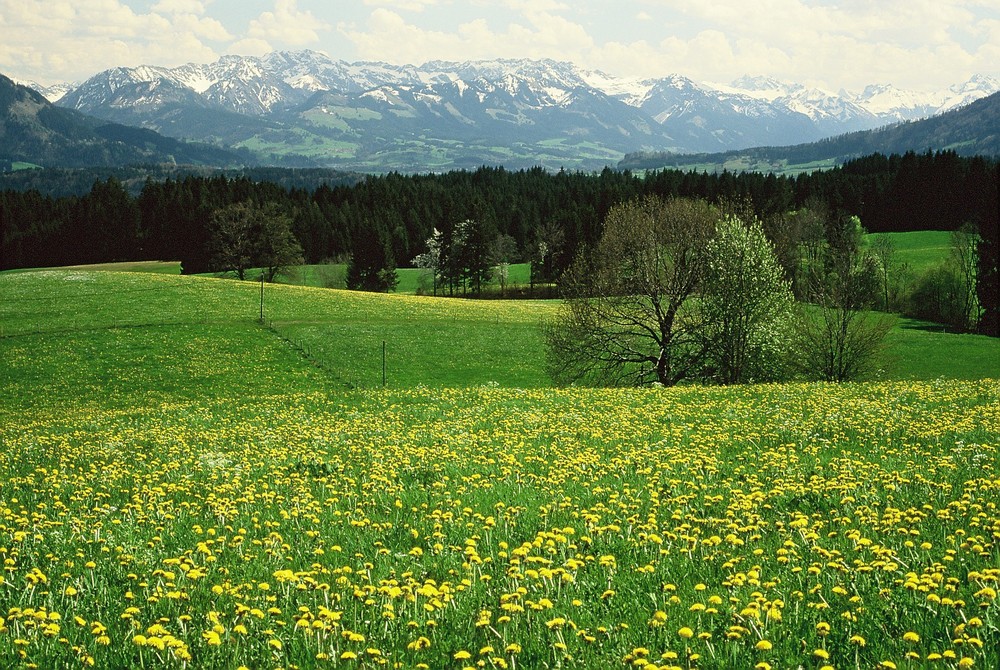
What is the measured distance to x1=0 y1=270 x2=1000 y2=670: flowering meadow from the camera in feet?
17.9

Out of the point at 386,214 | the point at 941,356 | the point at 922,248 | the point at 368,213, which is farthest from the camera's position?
the point at 386,214

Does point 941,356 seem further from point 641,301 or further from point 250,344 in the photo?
point 250,344

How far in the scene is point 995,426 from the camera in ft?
47.1

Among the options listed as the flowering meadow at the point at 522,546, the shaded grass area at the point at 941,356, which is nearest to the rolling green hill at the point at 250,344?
the shaded grass area at the point at 941,356

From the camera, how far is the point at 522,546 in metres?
7.41

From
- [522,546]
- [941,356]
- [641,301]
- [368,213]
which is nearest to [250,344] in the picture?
[641,301]

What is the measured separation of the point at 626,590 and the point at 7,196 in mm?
183254

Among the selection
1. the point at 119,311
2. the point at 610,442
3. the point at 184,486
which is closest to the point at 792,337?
the point at 610,442

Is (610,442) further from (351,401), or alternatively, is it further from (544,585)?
(351,401)

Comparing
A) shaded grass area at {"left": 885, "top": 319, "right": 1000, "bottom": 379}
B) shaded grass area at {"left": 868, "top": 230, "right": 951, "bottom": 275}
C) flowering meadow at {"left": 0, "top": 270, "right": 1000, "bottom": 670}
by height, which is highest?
shaded grass area at {"left": 868, "top": 230, "right": 951, "bottom": 275}

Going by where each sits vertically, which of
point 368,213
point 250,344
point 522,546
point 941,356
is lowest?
point 941,356

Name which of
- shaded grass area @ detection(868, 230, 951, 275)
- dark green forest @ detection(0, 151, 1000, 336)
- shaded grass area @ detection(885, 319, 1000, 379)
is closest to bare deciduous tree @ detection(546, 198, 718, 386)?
shaded grass area @ detection(885, 319, 1000, 379)

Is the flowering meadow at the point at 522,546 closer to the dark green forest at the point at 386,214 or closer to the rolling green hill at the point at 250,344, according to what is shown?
the rolling green hill at the point at 250,344

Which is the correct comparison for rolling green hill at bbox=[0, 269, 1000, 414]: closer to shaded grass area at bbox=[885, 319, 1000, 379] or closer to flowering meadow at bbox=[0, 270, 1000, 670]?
shaded grass area at bbox=[885, 319, 1000, 379]
